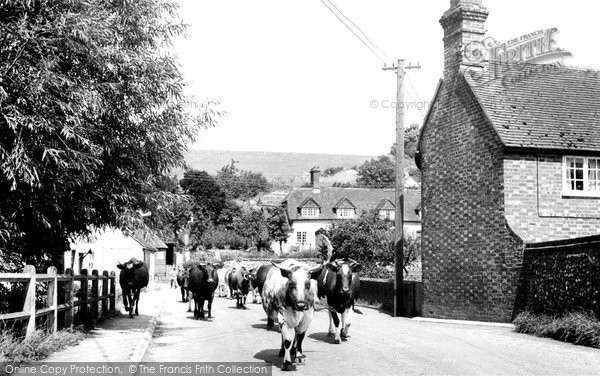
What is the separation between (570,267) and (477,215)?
16.5 ft

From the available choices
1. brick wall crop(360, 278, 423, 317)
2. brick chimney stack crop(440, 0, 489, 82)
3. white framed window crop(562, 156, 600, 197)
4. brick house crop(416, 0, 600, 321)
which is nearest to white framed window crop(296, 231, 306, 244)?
brick wall crop(360, 278, 423, 317)

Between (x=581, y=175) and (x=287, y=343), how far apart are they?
14.4 meters

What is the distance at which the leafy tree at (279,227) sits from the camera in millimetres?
83875

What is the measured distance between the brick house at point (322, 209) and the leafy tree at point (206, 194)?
1815cm

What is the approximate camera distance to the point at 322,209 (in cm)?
8681

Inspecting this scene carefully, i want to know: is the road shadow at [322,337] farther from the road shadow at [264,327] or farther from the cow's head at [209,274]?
the cow's head at [209,274]

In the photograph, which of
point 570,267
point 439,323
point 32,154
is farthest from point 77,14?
point 439,323

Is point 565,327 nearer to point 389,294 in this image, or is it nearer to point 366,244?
point 389,294

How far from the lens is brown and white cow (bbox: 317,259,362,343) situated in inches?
588

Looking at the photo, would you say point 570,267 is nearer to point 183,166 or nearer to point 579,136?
point 579,136

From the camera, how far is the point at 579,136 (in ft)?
71.6

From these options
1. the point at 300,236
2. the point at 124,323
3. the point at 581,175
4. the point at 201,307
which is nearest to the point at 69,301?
the point at 124,323

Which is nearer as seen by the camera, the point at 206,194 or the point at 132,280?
the point at 132,280

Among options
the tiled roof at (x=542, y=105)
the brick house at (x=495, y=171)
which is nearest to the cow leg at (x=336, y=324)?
the brick house at (x=495, y=171)
